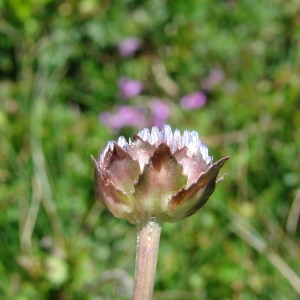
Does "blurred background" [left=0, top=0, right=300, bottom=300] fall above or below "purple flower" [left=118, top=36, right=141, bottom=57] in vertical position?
below

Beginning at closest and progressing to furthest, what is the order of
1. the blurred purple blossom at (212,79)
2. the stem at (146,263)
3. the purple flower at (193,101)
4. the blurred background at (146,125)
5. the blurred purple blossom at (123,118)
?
the stem at (146,263) < the blurred background at (146,125) < the blurred purple blossom at (123,118) < the purple flower at (193,101) < the blurred purple blossom at (212,79)

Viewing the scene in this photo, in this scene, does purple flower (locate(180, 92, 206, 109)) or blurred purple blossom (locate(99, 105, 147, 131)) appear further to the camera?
purple flower (locate(180, 92, 206, 109))

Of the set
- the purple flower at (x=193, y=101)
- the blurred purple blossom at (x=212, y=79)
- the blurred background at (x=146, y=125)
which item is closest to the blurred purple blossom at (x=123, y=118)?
the blurred background at (x=146, y=125)

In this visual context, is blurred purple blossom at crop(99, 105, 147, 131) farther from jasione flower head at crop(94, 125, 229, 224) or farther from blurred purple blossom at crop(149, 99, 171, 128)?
jasione flower head at crop(94, 125, 229, 224)

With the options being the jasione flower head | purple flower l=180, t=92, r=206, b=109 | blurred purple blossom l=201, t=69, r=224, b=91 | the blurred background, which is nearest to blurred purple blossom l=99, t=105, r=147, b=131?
the blurred background

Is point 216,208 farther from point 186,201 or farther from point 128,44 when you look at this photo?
point 186,201

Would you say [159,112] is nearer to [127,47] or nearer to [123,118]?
[123,118]

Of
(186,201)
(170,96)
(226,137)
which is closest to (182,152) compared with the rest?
(186,201)

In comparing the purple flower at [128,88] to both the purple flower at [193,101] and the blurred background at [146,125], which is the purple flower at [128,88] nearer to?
the blurred background at [146,125]

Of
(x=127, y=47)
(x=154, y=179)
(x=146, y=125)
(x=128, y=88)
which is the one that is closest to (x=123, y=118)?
(x=146, y=125)
